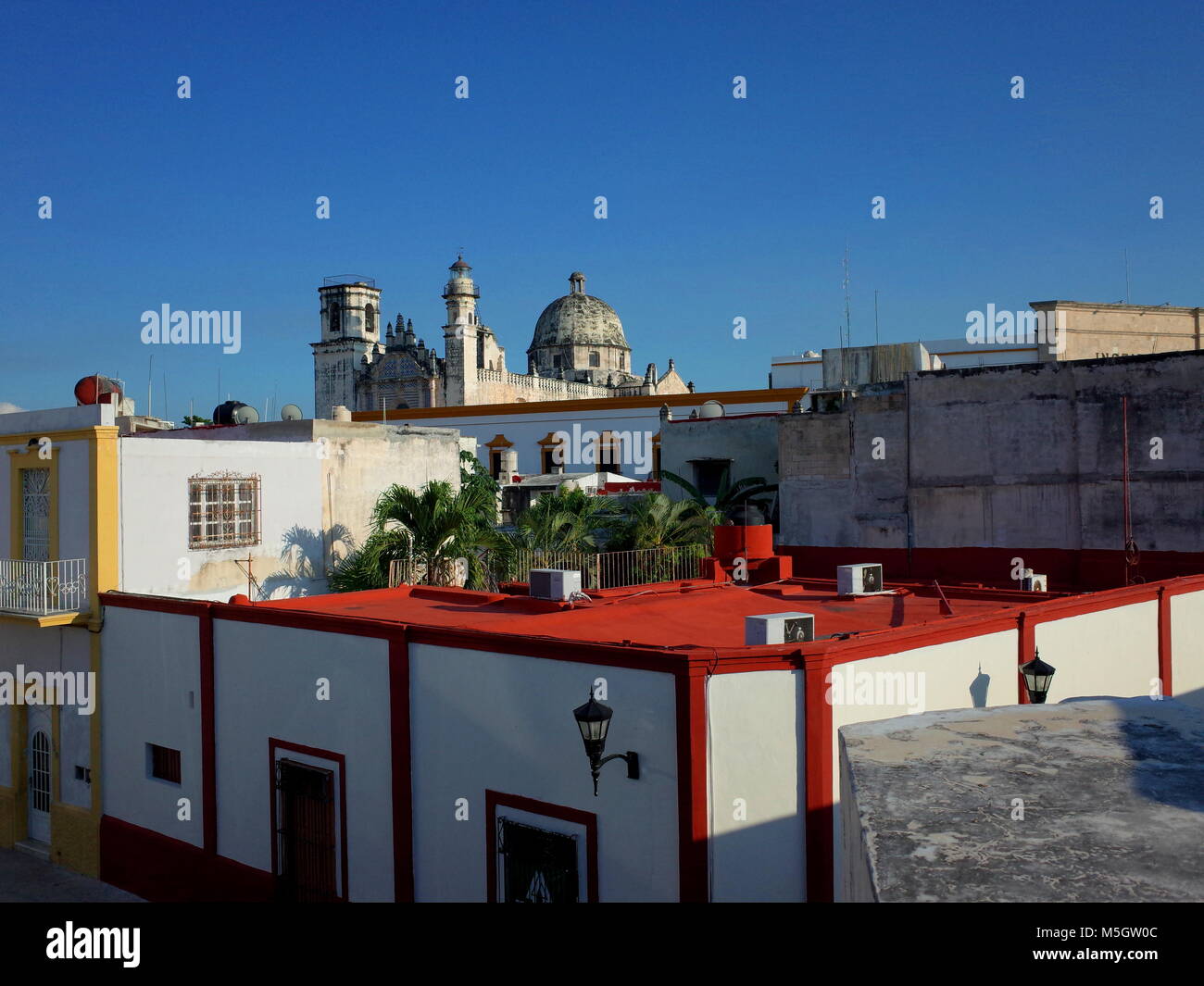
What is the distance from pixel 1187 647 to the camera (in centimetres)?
1498

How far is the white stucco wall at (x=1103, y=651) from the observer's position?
12.5 m

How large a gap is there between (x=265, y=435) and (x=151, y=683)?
9.49 metres

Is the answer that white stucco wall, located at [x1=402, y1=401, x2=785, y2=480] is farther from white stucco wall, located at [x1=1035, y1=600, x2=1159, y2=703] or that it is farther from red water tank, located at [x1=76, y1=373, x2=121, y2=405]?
white stucco wall, located at [x1=1035, y1=600, x2=1159, y2=703]

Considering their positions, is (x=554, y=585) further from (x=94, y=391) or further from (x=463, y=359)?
(x=463, y=359)

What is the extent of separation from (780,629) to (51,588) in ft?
39.7

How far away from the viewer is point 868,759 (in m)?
6.08

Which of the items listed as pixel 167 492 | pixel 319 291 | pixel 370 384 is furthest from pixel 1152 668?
pixel 319 291

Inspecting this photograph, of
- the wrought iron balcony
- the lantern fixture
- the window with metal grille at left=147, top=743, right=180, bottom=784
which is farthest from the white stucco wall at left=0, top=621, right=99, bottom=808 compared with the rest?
the lantern fixture

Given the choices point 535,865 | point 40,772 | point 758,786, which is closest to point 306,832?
point 535,865

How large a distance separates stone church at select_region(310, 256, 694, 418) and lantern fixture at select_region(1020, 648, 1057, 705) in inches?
2322

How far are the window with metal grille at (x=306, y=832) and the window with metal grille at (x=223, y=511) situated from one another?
7.03 m

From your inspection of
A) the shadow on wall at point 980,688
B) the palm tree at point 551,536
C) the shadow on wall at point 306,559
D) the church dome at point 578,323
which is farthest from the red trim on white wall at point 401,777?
the church dome at point 578,323

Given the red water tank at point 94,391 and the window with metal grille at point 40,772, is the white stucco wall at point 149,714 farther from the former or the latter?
the red water tank at point 94,391
